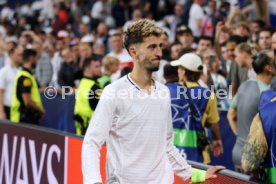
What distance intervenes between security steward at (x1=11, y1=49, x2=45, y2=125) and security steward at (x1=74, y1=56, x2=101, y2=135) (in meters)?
1.08

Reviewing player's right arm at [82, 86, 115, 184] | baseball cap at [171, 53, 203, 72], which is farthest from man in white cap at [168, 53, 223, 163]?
player's right arm at [82, 86, 115, 184]

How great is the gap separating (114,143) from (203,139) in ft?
11.7

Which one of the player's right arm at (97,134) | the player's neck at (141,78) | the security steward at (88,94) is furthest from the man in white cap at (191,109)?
the player's right arm at (97,134)

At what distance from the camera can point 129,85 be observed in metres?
5.34

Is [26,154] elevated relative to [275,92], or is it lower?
lower

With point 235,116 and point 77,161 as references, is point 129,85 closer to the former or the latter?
point 77,161

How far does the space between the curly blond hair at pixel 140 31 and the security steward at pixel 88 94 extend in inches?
215

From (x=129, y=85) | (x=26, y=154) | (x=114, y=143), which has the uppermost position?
(x=129, y=85)

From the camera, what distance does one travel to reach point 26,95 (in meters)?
11.9

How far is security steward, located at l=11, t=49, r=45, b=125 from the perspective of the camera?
11898 millimetres

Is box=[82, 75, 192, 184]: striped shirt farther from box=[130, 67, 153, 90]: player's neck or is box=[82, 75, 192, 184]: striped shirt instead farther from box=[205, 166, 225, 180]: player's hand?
box=[205, 166, 225, 180]: player's hand

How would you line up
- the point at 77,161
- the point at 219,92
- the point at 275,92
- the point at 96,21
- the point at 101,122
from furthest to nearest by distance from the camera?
1. the point at 96,21
2. the point at 219,92
3. the point at 77,161
4. the point at 275,92
5. the point at 101,122

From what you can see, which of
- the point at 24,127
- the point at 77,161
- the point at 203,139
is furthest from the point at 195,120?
the point at 24,127

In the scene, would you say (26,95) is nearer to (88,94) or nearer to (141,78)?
(88,94)
